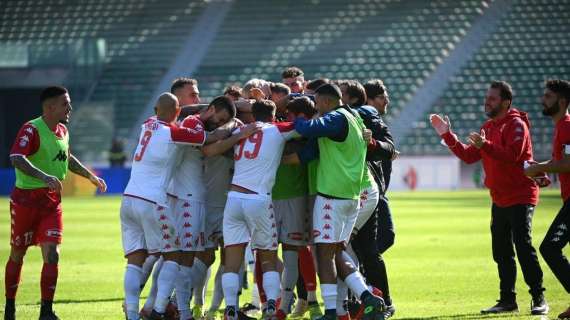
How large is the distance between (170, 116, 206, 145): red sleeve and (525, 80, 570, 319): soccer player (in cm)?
298

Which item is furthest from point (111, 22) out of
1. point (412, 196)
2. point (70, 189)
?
point (412, 196)

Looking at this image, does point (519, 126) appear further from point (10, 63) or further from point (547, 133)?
point (10, 63)

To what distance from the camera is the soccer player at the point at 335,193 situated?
9.14m

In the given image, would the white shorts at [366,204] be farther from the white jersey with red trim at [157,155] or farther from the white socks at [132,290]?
the white socks at [132,290]

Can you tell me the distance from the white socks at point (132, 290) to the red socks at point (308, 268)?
5.79 feet

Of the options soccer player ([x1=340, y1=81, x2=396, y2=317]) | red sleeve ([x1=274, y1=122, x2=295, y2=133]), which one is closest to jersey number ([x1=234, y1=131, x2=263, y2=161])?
red sleeve ([x1=274, y1=122, x2=295, y2=133])

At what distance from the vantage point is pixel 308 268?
10.3m

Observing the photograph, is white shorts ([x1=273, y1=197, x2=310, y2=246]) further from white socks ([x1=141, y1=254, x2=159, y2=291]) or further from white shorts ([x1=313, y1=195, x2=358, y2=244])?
white socks ([x1=141, y1=254, x2=159, y2=291])

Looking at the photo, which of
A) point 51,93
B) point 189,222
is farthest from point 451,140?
point 51,93

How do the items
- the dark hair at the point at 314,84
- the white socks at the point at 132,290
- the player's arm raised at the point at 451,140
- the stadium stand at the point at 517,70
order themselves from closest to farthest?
the white socks at the point at 132,290 → the player's arm raised at the point at 451,140 → the dark hair at the point at 314,84 → the stadium stand at the point at 517,70

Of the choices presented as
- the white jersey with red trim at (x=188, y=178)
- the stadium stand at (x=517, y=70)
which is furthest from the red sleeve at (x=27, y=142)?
the stadium stand at (x=517, y=70)

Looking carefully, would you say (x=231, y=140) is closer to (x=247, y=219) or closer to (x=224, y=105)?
(x=224, y=105)

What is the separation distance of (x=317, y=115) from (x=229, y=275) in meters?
1.72

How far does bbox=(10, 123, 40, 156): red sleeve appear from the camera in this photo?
976cm
